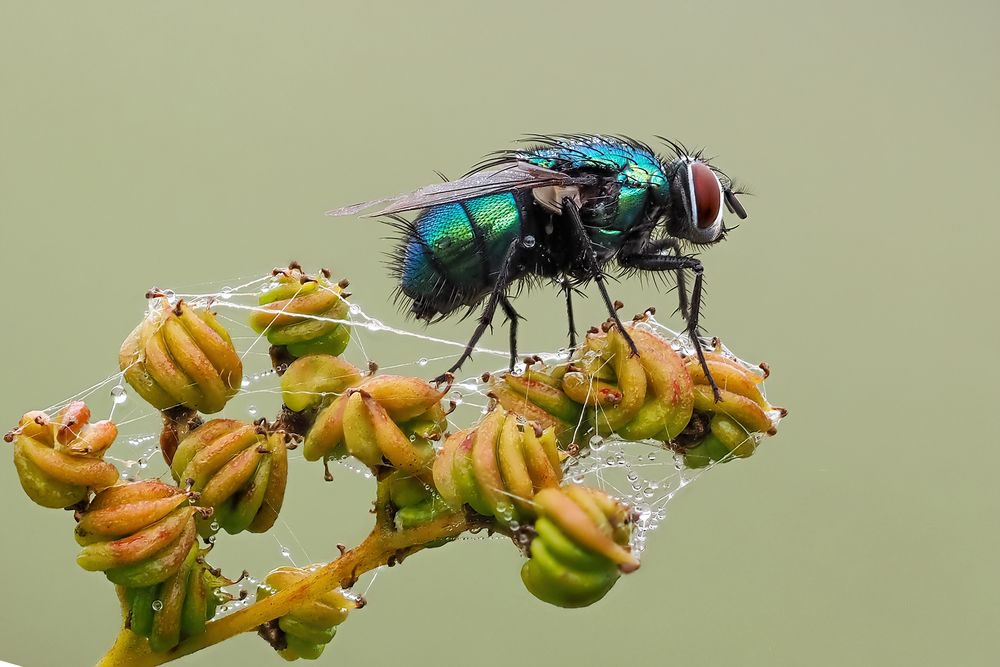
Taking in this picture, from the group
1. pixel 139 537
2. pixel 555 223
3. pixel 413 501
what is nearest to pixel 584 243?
pixel 555 223

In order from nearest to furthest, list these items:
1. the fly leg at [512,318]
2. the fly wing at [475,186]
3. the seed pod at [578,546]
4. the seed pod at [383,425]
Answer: the seed pod at [578,546], the seed pod at [383,425], the fly wing at [475,186], the fly leg at [512,318]

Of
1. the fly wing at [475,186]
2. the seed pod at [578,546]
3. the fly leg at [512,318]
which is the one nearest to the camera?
the seed pod at [578,546]

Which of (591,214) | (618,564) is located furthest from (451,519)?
(591,214)

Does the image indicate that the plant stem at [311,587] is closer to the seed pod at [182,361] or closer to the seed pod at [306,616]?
the seed pod at [306,616]

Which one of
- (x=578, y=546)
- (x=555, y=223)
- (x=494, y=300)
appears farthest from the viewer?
(x=555, y=223)

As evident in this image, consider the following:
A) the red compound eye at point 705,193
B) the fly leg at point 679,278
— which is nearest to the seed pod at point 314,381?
the fly leg at point 679,278

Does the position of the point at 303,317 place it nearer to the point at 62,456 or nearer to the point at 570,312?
the point at 62,456

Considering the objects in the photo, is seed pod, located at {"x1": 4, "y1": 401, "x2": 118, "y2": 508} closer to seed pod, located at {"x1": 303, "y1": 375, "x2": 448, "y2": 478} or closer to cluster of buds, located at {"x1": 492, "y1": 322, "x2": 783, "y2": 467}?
seed pod, located at {"x1": 303, "y1": 375, "x2": 448, "y2": 478}
